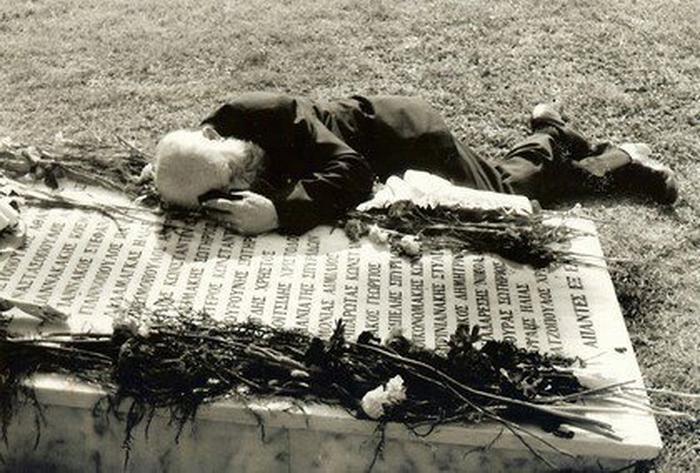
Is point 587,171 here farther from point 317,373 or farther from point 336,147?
point 317,373

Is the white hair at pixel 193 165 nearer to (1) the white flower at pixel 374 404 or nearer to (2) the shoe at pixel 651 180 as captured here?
(1) the white flower at pixel 374 404

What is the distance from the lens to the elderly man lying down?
4211 millimetres

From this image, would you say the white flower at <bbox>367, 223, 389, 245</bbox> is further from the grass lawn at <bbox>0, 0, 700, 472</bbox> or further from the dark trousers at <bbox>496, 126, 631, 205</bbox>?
the grass lawn at <bbox>0, 0, 700, 472</bbox>

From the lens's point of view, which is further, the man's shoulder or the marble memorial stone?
the man's shoulder

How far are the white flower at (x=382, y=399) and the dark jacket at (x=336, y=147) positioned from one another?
1151 millimetres

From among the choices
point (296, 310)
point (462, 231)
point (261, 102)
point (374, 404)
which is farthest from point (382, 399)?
point (261, 102)

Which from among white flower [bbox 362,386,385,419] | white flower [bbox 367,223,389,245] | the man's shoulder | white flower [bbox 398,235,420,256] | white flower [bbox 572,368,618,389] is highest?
the man's shoulder

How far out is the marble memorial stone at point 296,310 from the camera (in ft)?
10.8

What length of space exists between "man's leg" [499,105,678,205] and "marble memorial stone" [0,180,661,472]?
607 mm

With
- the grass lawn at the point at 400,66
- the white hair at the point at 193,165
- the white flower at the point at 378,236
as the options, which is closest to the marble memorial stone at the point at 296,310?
the white flower at the point at 378,236

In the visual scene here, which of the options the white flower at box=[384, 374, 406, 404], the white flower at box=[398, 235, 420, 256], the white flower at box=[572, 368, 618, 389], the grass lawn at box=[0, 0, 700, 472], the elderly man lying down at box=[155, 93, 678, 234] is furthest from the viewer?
the grass lawn at box=[0, 0, 700, 472]

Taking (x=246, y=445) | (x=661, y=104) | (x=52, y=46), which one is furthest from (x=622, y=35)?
(x=246, y=445)

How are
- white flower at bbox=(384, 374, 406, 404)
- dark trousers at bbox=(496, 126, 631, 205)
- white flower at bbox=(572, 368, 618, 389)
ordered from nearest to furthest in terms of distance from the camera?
1. white flower at bbox=(384, 374, 406, 404)
2. white flower at bbox=(572, 368, 618, 389)
3. dark trousers at bbox=(496, 126, 631, 205)

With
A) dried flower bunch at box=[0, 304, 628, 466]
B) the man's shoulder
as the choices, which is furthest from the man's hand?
dried flower bunch at box=[0, 304, 628, 466]
